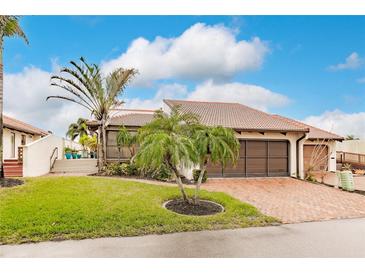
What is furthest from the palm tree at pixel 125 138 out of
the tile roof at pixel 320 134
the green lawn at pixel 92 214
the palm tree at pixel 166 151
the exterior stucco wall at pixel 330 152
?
the exterior stucco wall at pixel 330 152

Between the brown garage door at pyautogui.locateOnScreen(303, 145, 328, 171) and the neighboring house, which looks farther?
the brown garage door at pyautogui.locateOnScreen(303, 145, 328, 171)

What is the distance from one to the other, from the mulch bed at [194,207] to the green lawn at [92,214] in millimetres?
322

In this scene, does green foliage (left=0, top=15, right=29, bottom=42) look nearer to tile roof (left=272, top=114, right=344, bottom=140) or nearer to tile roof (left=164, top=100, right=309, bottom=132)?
tile roof (left=164, top=100, right=309, bottom=132)

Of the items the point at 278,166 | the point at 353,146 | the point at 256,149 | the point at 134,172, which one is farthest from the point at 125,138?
the point at 353,146

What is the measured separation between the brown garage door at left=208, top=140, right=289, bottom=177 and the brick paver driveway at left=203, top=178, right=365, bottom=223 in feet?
2.82

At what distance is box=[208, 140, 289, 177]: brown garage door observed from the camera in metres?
15.1

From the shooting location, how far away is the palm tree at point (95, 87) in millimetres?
14328

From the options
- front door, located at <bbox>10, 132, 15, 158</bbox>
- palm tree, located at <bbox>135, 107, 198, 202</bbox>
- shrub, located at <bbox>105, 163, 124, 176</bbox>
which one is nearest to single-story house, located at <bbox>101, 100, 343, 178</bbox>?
shrub, located at <bbox>105, 163, 124, 176</bbox>

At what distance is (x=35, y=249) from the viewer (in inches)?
196

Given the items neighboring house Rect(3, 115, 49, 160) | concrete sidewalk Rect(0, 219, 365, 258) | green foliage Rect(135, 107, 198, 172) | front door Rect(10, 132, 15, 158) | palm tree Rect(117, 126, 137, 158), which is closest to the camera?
concrete sidewalk Rect(0, 219, 365, 258)

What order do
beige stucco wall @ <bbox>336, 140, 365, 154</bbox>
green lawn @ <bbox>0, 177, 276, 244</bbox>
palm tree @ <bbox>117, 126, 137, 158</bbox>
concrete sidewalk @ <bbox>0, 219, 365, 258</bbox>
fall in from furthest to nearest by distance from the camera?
1. beige stucco wall @ <bbox>336, 140, 365, 154</bbox>
2. palm tree @ <bbox>117, 126, 137, 158</bbox>
3. green lawn @ <bbox>0, 177, 276, 244</bbox>
4. concrete sidewalk @ <bbox>0, 219, 365, 258</bbox>

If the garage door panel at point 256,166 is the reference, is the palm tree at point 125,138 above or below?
above

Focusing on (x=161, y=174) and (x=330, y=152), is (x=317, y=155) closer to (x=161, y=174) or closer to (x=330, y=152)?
(x=330, y=152)

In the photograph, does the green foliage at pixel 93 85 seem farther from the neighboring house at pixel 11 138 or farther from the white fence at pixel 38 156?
the neighboring house at pixel 11 138
